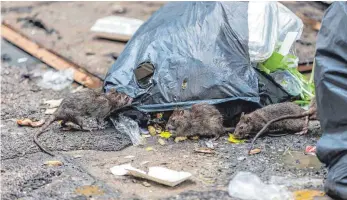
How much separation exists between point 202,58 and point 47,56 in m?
2.69

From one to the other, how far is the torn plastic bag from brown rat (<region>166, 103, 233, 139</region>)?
241 mm

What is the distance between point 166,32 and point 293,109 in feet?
4.44

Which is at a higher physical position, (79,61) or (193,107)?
(193,107)

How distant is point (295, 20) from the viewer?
6773 mm

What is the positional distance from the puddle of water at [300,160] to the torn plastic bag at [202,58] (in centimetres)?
83

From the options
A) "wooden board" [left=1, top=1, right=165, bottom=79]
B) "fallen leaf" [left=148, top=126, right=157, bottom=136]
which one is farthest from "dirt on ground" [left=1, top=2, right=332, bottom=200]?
"wooden board" [left=1, top=1, right=165, bottom=79]

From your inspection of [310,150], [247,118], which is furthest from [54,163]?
[310,150]

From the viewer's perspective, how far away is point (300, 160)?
17.2ft

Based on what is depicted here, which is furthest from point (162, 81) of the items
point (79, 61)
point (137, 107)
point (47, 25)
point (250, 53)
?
point (47, 25)

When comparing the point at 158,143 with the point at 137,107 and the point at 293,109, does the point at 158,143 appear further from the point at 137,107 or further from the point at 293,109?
the point at 293,109

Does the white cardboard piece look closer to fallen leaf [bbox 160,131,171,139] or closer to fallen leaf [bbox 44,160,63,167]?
fallen leaf [bbox 44,160,63,167]

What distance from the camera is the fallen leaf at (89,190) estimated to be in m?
4.60

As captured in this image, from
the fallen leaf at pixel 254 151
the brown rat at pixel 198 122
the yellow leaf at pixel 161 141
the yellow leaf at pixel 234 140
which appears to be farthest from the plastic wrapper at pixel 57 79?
the fallen leaf at pixel 254 151

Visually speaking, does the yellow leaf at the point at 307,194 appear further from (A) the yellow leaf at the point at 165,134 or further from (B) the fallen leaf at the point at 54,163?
(B) the fallen leaf at the point at 54,163
